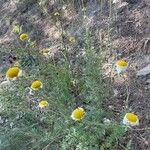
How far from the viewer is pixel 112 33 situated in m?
4.16

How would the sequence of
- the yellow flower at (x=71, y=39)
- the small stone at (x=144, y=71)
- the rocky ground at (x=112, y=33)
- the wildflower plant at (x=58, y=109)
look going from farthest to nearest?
the yellow flower at (x=71, y=39)
the small stone at (x=144, y=71)
the rocky ground at (x=112, y=33)
the wildflower plant at (x=58, y=109)

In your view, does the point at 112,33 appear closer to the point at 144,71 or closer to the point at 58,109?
the point at 144,71

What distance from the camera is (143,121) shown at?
3.19 metres

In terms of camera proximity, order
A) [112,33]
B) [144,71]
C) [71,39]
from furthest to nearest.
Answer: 1. [112,33]
2. [71,39]
3. [144,71]

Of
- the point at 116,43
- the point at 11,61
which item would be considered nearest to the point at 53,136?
the point at 116,43

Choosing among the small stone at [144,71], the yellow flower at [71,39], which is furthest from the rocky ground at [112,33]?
the yellow flower at [71,39]

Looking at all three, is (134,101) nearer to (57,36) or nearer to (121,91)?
(121,91)

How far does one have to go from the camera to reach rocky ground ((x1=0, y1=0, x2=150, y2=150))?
3.38 metres

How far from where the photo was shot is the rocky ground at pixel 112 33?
3384mm

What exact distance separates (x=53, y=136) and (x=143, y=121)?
67cm

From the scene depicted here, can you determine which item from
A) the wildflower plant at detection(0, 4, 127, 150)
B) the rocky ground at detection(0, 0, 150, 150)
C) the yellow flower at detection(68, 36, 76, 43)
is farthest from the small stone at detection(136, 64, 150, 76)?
the yellow flower at detection(68, 36, 76, 43)

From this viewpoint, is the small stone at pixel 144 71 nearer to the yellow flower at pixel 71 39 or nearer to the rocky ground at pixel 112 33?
the rocky ground at pixel 112 33

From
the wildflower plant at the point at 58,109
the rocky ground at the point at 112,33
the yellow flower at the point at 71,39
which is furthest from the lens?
the yellow flower at the point at 71,39

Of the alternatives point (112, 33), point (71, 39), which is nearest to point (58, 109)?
point (71, 39)
